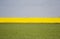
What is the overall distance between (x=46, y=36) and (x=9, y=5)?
334 millimetres

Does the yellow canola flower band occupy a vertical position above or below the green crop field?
above

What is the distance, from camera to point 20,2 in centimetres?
56

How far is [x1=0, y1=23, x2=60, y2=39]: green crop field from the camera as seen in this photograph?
18.7 inches

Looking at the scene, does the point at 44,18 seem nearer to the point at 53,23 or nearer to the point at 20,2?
the point at 53,23

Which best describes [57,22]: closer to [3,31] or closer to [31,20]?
[31,20]

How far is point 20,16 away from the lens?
1.79 feet

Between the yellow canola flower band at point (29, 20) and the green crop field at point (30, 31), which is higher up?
the yellow canola flower band at point (29, 20)

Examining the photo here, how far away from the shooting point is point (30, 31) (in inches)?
19.0

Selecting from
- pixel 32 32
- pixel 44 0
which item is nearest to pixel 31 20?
pixel 32 32

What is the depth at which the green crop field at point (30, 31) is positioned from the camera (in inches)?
18.7

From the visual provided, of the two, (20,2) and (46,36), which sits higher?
(20,2)

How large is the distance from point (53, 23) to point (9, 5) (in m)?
0.33

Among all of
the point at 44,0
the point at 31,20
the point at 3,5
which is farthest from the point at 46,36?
the point at 3,5

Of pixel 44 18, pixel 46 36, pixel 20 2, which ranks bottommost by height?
pixel 46 36
